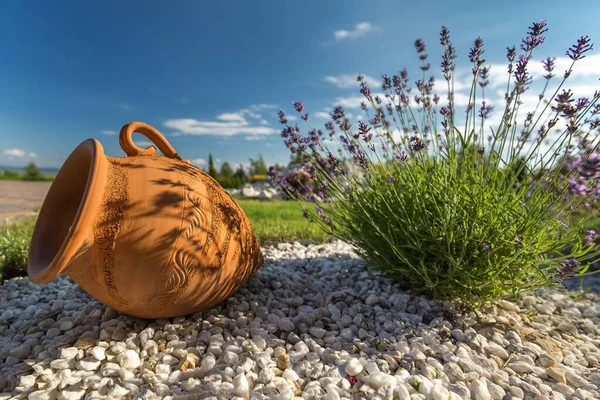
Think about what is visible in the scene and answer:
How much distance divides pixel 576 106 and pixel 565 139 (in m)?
0.24

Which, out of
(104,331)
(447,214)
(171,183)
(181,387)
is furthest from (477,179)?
(104,331)

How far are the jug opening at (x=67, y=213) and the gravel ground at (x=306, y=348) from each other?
20.1 inches

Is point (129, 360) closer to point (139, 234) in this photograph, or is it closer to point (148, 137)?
point (139, 234)

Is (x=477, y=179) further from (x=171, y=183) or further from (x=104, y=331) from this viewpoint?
(x=104, y=331)

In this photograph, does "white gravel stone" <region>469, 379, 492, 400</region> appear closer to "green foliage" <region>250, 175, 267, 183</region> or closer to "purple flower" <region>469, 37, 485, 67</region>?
"purple flower" <region>469, 37, 485, 67</region>

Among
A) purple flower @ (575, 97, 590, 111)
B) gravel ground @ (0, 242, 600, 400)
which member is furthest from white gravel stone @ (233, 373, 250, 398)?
purple flower @ (575, 97, 590, 111)

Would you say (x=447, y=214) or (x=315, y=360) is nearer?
(x=315, y=360)

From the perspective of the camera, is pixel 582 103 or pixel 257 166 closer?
pixel 582 103

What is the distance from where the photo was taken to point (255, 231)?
5219mm

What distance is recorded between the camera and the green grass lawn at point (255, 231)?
3799mm

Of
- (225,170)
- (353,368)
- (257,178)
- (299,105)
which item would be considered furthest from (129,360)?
(225,170)

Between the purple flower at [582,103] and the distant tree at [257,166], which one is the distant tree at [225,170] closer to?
the distant tree at [257,166]

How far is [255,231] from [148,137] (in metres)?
2.79

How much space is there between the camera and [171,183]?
85.8 inches
